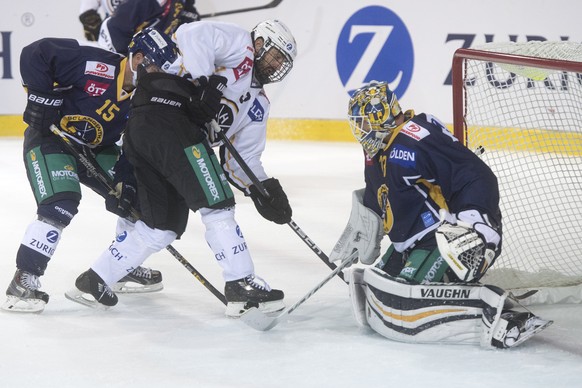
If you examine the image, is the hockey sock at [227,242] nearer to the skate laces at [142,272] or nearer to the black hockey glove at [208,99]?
the black hockey glove at [208,99]

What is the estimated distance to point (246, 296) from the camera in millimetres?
3047

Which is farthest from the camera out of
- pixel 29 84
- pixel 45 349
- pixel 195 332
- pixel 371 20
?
pixel 371 20

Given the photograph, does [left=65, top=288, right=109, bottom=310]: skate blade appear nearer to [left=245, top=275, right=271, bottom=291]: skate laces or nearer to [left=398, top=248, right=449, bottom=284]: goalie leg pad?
[left=245, top=275, right=271, bottom=291]: skate laces

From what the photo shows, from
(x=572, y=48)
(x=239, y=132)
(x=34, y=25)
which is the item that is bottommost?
(x=34, y=25)

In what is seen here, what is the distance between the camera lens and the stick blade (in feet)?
9.46

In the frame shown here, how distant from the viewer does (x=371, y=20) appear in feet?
22.9

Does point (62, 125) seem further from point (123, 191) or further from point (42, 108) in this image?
point (123, 191)

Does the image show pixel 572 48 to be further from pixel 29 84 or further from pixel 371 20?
pixel 371 20

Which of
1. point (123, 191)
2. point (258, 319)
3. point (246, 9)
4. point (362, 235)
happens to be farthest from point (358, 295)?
point (246, 9)

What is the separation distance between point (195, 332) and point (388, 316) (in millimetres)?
573

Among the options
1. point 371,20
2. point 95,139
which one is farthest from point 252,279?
point 371,20

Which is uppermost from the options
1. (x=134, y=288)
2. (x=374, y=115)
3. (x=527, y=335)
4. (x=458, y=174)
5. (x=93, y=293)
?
(x=374, y=115)

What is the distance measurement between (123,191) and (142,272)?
372 millimetres

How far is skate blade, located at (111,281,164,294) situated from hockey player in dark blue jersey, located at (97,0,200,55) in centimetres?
256
